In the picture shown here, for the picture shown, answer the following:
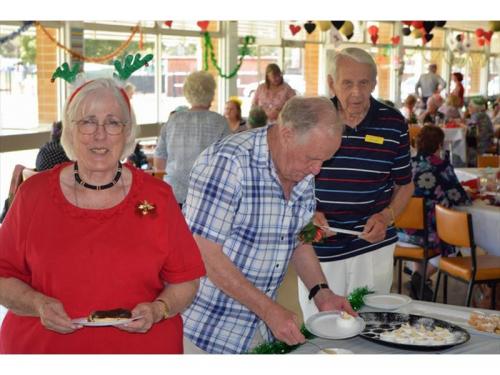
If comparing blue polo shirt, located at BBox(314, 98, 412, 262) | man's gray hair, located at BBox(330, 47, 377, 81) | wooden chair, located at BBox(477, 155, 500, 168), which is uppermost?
man's gray hair, located at BBox(330, 47, 377, 81)

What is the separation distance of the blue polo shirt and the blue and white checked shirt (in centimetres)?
66

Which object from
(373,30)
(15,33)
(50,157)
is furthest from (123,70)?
(373,30)

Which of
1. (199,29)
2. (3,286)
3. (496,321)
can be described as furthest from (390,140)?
(199,29)

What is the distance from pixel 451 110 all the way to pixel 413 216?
600 centimetres

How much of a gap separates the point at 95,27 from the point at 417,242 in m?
5.30

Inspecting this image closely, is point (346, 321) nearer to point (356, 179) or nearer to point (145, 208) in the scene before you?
point (145, 208)

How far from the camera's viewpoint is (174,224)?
1.85 metres

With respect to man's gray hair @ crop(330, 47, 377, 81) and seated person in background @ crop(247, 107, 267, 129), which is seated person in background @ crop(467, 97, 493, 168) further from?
man's gray hair @ crop(330, 47, 377, 81)

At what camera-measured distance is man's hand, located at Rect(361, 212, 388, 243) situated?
2.79 metres

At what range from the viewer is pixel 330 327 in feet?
6.53

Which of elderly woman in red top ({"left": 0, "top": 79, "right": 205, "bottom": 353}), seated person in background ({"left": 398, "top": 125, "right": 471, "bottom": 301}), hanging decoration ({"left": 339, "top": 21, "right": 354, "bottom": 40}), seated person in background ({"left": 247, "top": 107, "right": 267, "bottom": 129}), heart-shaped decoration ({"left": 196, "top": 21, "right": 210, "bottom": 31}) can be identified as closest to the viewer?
elderly woman in red top ({"left": 0, "top": 79, "right": 205, "bottom": 353})

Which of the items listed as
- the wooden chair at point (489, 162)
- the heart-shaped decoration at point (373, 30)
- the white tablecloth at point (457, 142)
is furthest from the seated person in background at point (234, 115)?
the heart-shaped decoration at point (373, 30)

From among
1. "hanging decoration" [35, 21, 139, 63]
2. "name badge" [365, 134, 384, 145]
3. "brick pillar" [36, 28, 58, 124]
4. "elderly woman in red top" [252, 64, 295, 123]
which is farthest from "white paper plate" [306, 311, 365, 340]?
"brick pillar" [36, 28, 58, 124]

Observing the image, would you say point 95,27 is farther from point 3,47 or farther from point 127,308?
point 127,308
